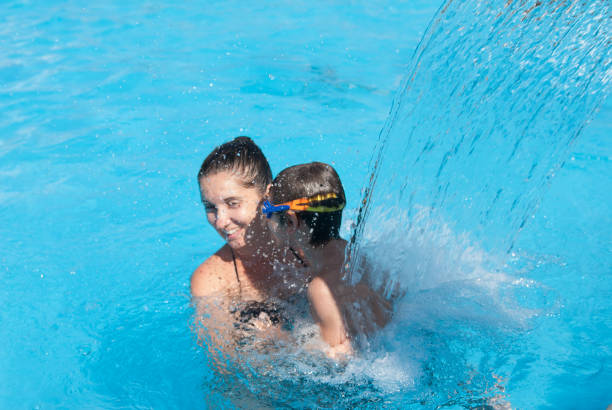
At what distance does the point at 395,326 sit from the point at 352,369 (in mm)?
349

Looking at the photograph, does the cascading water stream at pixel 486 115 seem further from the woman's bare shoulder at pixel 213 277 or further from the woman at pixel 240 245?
the woman's bare shoulder at pixel 213 277

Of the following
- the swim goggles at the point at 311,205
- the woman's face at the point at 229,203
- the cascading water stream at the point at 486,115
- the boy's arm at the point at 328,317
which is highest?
the cascading water stream at the point at 486,115

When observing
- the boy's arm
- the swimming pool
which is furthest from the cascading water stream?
the boy's arm

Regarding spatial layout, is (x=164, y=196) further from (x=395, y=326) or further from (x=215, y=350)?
(x=395, y=326)

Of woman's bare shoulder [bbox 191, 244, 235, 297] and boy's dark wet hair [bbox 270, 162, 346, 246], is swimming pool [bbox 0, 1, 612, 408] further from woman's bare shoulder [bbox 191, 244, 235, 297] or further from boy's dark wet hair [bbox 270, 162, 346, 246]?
boy's dark wet hair [bbox 270, 162, 346, 246]

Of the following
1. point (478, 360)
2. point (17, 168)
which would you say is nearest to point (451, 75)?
point (478, 360)

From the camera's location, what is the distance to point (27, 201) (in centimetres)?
509

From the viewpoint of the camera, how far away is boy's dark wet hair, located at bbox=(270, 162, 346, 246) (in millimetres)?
2867

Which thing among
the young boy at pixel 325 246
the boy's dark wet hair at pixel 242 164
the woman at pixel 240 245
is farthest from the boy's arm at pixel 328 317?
the boy's dark wet hair at pixel 242 164

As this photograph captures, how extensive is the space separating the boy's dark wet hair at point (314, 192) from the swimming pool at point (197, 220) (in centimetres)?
65

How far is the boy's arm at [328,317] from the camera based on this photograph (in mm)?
2703

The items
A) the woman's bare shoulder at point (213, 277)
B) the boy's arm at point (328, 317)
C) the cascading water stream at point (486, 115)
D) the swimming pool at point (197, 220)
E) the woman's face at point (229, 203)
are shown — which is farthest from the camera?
the woman's bare shoulder at point (213, 277)

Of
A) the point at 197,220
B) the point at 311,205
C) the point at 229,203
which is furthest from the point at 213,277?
the point at 197,220

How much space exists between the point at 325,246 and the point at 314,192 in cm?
31
